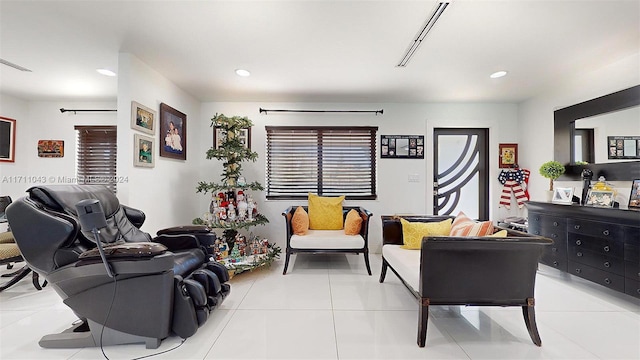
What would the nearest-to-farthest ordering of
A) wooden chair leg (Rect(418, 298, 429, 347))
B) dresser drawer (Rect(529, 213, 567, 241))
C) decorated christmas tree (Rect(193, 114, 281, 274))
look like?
wooden chair leg (Rect(418, 298, 429, 347)) → dresser drawer (Rect(529, 213, 567, 241)) → decorated christmas tree (Rect(193, 114, 281, 274))

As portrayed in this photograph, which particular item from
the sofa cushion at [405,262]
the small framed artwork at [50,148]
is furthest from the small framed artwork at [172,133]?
the sofa cushion at [405,262]

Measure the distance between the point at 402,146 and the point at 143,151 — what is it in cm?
353

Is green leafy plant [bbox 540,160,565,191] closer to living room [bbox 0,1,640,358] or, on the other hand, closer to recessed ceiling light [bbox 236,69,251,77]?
living room [bbox 0,1,640,358]

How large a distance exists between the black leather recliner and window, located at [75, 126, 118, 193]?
280cm

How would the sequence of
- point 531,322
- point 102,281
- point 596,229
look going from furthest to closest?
point 596,229
point 531,322
point 102,281

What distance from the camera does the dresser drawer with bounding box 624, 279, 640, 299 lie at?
2218 mm

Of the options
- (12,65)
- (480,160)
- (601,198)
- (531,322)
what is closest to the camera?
(531,322)

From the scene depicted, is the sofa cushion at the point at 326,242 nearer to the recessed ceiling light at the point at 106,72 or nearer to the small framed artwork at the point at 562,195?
the small framed artwork at the point at 562,195

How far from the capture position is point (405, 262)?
2.23 m

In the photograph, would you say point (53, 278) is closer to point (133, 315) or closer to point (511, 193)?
point (133, 315)

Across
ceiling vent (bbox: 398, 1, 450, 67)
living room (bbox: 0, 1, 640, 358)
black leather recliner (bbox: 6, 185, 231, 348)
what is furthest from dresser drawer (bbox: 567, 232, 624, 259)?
black leather recliner (bbox: 6, 185, 231, 348)

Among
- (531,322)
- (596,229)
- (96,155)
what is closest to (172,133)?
(96,155)

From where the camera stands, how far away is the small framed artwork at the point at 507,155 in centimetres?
425

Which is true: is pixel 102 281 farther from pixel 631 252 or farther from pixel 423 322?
pixel 631 252
